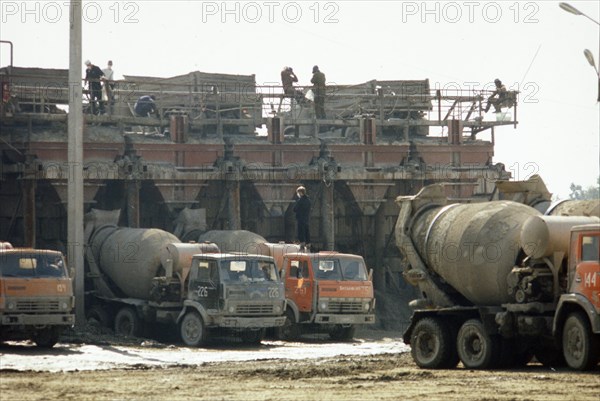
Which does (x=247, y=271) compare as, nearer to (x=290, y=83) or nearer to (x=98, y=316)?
(x=98, y=316)

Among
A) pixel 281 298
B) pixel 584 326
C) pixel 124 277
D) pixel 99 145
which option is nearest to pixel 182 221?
pixel 99 145

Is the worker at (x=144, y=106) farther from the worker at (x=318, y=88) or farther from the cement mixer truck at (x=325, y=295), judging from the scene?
the cement mixer truck at (x=325, y=295)

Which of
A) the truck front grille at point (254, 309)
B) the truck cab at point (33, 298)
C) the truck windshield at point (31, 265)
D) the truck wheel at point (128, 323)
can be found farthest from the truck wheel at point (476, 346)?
the truck wheel at point (128, 323)

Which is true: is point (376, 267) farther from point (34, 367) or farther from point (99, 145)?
point (34, 367)

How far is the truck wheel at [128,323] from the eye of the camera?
3005cm

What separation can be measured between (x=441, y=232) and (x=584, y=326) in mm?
3726

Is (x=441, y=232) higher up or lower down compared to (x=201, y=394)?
higher up

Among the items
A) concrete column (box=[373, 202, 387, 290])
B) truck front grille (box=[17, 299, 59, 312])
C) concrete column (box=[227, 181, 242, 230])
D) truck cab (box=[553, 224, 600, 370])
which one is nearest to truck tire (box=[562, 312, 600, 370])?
truck cab (box=[553, 224, 600, 370])

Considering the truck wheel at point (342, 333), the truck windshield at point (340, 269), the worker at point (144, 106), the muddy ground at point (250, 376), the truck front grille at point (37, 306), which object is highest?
the worker at point (144, 106)

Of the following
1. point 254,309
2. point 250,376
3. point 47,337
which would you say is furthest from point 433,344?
point 47,337

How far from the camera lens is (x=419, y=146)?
41.4 m

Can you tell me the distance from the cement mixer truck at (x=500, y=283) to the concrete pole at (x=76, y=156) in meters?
8.92

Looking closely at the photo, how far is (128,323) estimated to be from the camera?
100 feet

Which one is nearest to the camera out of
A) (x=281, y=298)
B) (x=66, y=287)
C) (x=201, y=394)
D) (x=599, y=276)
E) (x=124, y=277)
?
(x=201, y=394)
